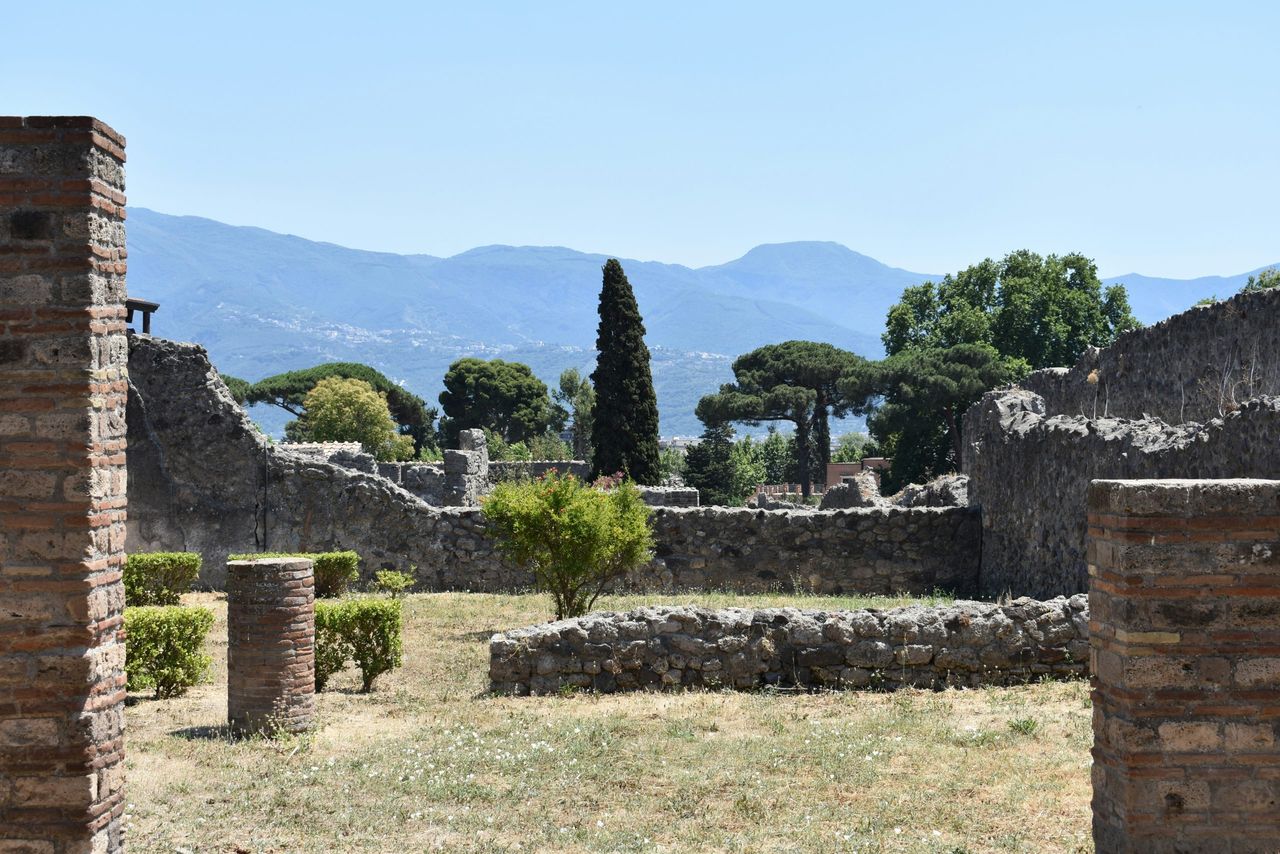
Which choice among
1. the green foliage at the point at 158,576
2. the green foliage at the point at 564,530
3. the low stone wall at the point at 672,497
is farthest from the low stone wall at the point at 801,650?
the low stone wall at the point at 672,497

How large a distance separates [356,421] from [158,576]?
5002 centimetres

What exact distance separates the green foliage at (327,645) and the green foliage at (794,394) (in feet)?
170

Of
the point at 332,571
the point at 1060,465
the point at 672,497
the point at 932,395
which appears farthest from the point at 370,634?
the point at 932,395

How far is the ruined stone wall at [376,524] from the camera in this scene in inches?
779

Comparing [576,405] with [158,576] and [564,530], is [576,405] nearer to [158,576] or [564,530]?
[158,576]

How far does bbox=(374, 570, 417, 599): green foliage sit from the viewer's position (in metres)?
19.5

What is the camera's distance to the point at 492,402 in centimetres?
8350

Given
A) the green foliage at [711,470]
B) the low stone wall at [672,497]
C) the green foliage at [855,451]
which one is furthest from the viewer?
the green foliage at [855,451]

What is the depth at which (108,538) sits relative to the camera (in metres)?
6.26

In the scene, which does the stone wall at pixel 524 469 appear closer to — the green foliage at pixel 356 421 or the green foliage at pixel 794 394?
the green foliage at pixel 794 394

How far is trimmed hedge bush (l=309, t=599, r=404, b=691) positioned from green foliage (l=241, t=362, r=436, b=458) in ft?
234

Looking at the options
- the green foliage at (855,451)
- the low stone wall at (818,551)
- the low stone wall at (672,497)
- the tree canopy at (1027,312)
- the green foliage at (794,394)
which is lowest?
the low stone wall at (818,551)

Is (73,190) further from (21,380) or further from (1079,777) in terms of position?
(1079,777)

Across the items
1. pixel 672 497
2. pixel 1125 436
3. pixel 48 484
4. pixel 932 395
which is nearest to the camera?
pixel 48 484
